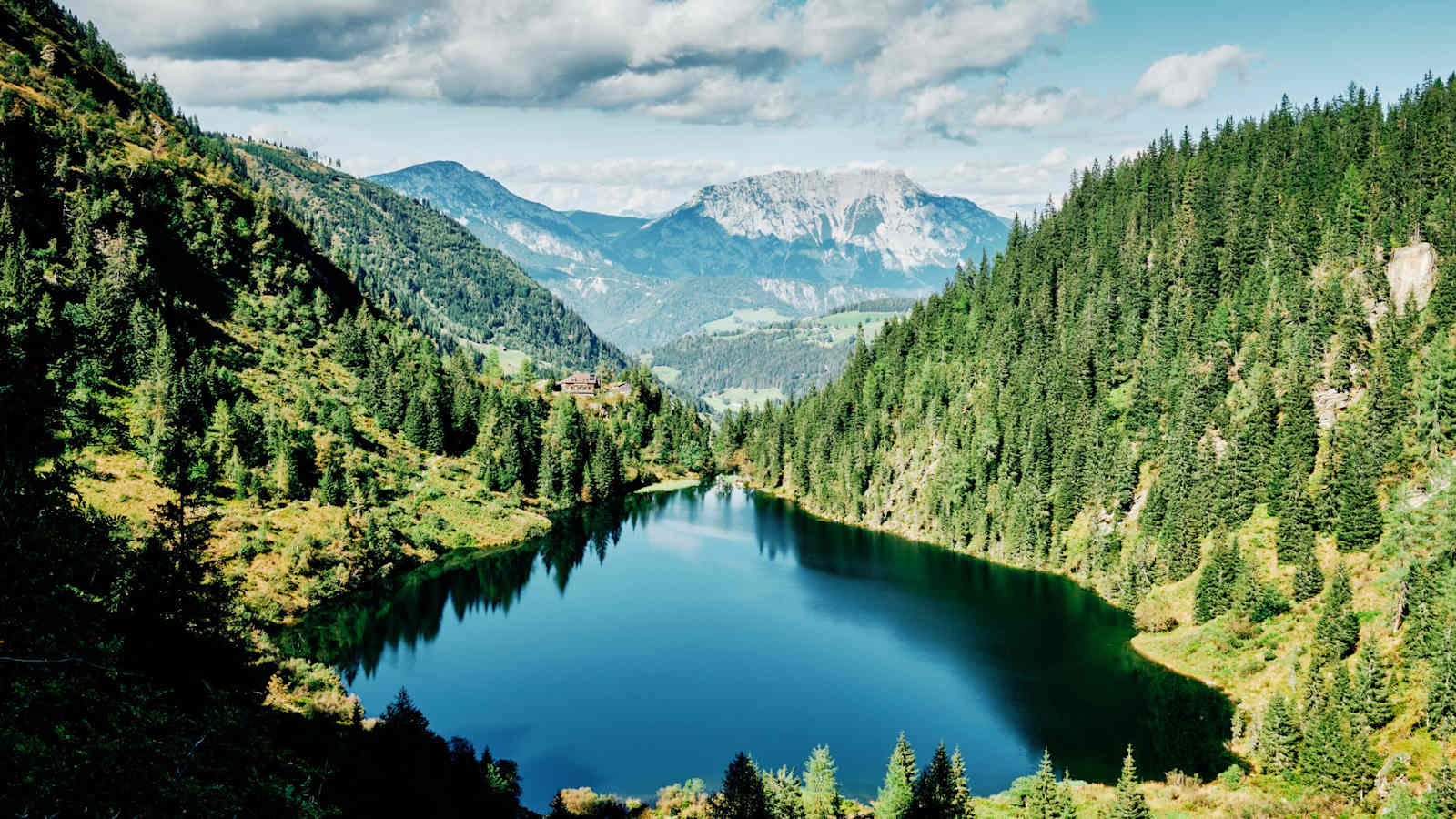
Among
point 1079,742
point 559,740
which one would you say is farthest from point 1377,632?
point 559,740

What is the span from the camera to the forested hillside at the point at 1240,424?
65938 millimetres

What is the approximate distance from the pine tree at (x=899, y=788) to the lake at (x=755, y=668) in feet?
40.3

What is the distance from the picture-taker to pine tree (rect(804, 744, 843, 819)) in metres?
47.6

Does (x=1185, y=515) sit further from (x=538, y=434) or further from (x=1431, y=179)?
(x=538, y=434)

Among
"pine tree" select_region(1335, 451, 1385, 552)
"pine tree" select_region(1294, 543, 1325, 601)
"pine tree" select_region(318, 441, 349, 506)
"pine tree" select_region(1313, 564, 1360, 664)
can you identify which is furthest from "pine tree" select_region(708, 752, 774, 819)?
"pine tree" select_region(318, 441, 349, 506)

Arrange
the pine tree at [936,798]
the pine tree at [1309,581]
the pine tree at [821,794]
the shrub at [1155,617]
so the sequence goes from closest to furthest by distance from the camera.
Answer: the pine tree at [936,798], the pine tree at [821,794], the pine tree at [1309,581], the shrub at [1155,617]

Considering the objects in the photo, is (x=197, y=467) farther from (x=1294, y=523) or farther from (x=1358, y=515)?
(x=1358, y=515)

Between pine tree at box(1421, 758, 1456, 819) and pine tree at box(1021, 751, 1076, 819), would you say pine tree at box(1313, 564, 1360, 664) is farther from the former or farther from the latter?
pine tree at box(1021, 751, 1076, 819)

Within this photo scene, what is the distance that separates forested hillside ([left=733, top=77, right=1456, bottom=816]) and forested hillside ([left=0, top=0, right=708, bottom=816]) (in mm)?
58122

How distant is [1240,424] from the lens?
102m

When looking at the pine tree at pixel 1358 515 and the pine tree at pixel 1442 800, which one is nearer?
the pine tree at pixel 1442 800

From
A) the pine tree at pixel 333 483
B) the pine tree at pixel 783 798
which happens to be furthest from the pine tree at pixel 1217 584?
the pine tree at pixel 333 483

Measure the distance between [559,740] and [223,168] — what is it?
→ 159837 mm

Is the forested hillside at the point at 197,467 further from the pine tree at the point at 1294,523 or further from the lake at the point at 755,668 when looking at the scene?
the pine tree at the point at 1294,523
